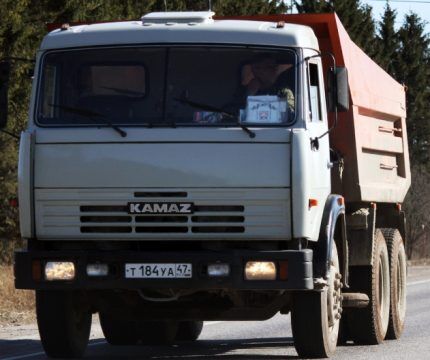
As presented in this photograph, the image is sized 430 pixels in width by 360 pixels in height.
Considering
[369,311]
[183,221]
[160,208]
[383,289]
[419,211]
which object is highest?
[160,208]

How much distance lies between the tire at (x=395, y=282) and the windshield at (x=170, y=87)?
3953 millimetres

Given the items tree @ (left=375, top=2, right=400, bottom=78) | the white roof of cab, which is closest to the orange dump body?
the white roof of cab

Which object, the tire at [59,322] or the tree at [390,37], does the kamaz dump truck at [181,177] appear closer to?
the tire at [59,322]

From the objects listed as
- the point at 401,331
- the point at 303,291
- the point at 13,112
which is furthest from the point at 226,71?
the point at 13,112

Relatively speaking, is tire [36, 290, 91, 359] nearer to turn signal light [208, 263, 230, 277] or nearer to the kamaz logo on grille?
the kamaz logo on grille

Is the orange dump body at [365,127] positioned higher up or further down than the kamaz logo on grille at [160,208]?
higher up

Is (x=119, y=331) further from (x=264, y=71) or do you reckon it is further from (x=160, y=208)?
(x=264, y=71)

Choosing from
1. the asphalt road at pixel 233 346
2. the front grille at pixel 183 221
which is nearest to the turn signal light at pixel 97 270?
the front grille at pixel 183 221

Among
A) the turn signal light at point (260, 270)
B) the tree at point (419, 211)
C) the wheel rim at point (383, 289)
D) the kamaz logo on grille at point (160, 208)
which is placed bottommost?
the tree at point (419, 211)

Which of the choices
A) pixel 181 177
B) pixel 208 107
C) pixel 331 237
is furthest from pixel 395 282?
pixel 181 177

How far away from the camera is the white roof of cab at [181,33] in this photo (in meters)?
11.2

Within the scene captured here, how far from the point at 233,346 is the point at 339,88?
341 centimetres

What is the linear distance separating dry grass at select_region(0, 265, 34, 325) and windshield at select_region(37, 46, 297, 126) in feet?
18.7

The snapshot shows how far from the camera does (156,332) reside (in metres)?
13.8
